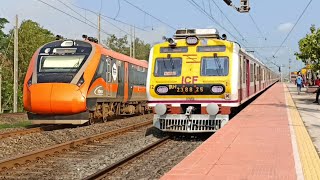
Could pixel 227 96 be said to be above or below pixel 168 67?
below

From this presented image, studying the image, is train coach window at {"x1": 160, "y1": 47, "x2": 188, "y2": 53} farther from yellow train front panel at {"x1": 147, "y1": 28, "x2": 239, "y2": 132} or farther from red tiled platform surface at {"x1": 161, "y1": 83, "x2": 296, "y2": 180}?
red tiled platform surface at {"x1": 161, "y1": 83, "x2": 296, "y2": 180}

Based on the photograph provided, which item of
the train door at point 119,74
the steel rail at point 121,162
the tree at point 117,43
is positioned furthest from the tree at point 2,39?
the steel rail at point 121,162

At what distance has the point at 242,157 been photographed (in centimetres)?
686

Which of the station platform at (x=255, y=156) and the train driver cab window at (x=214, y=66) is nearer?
the station platform at (x=255, y=156)

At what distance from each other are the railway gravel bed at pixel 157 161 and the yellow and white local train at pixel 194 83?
58 centimetres

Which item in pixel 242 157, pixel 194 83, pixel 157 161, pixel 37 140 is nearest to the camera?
pixel 242 157

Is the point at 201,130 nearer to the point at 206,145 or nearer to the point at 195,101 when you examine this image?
the point at 195,101

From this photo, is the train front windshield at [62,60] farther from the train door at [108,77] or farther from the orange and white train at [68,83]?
the train door at [108,77]

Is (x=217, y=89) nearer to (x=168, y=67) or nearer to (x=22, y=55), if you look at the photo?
(x=168, y=67)

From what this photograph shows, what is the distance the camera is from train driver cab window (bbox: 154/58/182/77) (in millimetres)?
12336

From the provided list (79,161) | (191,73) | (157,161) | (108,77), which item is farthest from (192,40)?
(108,77)

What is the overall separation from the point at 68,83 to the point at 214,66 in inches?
204

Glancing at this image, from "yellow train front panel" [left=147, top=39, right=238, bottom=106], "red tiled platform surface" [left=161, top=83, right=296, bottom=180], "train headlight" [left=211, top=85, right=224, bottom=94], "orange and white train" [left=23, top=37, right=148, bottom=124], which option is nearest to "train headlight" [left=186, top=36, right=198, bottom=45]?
"yellow train front panel" [left=147, top=39, right=238, bottom=106]

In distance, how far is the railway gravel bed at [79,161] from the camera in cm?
775
